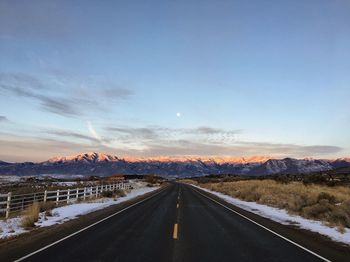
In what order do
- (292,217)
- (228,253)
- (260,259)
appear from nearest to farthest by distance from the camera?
1. (260,259)
2. (228,253)
3. (292,217)

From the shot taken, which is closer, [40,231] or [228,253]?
[228,253]

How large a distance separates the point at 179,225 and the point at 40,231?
5.51 metres

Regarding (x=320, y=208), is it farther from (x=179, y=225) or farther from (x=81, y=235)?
(x=81, y=235)

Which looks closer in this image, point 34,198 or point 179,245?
point 179,245

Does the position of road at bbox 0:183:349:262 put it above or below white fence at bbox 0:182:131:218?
below

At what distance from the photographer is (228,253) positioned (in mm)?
10406

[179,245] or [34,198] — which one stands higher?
[34,198]

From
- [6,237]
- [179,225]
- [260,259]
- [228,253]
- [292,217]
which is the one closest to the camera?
[260,259]

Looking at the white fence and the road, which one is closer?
the road

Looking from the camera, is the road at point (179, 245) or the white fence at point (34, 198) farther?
the white fence at point (34, 198)

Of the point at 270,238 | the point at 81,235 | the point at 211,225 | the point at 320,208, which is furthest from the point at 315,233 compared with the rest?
the point at 81,235

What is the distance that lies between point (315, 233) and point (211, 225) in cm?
417

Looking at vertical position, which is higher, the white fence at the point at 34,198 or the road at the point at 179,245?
the white fence at the point at 34,198

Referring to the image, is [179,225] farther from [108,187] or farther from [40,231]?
[108,187]
